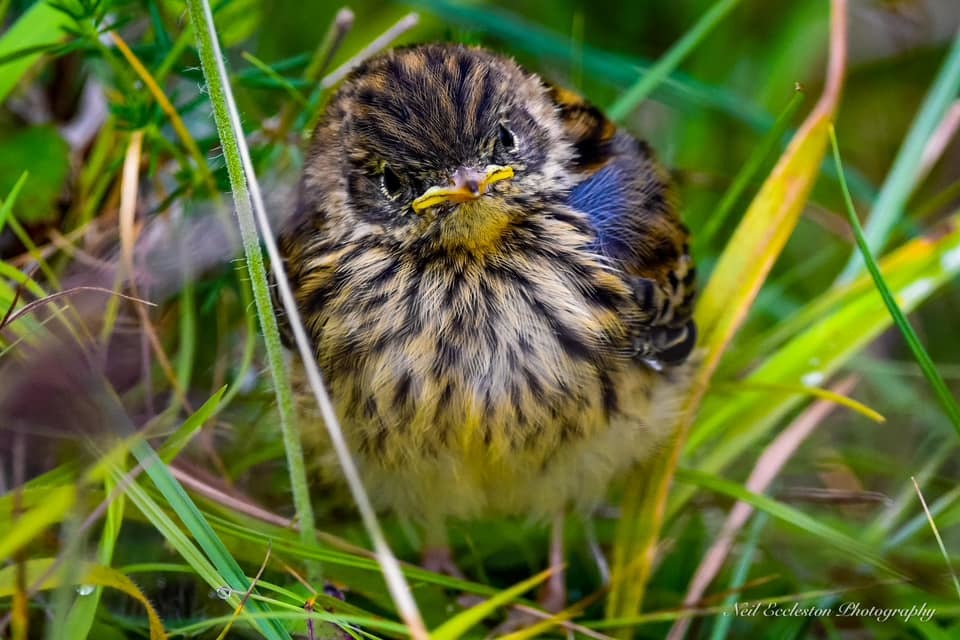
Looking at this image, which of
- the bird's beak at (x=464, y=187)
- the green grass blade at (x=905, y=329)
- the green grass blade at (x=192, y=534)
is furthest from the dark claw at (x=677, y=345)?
the green grass blade at (x=192, y=534)

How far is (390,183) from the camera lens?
1.92 metres

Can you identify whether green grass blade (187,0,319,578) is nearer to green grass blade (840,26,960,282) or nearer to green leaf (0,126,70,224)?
green leaf (0,126,70,224)

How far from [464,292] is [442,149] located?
0.27 metres

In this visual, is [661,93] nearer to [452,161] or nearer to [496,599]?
[452,161]

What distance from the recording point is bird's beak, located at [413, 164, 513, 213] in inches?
69.1

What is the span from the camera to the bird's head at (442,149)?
5.99ft

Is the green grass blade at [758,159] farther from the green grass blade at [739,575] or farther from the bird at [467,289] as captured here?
the green grass blade at [739,575]

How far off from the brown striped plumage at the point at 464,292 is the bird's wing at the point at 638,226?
0.01 meters

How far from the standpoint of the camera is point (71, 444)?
6.29 feet

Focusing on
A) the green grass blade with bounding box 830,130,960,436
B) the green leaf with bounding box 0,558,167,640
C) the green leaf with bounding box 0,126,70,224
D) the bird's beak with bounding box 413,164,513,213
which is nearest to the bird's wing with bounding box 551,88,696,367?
the bird's beak with bounding box 413,164,513,213

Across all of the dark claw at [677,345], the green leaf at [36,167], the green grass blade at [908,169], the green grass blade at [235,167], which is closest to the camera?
the green grass blade at [235,167]

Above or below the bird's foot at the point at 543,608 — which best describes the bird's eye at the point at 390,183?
above

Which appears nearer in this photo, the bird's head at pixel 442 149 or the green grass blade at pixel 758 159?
the bird's head at pixel 442 149

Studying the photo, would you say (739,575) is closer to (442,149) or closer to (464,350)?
(464,350)
